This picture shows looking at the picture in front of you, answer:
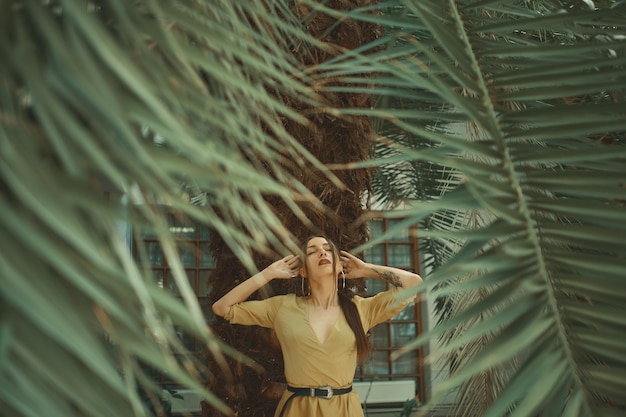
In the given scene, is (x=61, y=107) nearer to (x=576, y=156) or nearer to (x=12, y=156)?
(x=12, y=156)

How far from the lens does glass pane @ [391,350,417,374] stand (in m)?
7.07

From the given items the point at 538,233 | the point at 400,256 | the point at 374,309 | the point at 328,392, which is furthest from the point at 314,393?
the point at 400,256

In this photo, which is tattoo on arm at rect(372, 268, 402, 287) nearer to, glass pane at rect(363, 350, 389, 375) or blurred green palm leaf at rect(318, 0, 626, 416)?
blurred green palm leaf at rect(318, 0, 626, 416)

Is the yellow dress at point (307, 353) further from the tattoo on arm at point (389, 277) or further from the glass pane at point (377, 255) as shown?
the glass pane at point (377, 255)

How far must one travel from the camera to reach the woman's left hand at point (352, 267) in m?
2.40

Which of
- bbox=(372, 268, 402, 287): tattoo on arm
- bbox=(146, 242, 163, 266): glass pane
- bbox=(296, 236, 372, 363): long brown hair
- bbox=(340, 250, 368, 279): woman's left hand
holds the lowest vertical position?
bbox=(296, 236, 372, 363): long brown hair

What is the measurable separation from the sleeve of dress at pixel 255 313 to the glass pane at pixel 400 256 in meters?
4.76

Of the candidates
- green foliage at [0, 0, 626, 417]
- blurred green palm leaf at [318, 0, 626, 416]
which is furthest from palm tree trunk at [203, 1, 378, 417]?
green foliage at [0, 0, 626, 417]

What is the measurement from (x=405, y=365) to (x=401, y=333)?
44 cm

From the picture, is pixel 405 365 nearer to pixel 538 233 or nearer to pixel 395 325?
pixel 395 325

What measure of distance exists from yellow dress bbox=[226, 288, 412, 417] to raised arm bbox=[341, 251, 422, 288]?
0.15 m

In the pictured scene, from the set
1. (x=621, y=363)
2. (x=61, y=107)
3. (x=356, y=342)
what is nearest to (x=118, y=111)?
(x=61, y=107)

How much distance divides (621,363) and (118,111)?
0.49m

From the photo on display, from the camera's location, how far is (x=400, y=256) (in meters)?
7.13
